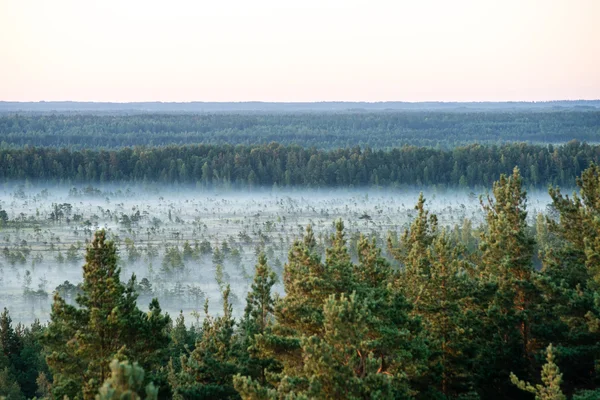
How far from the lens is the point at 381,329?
1756cm

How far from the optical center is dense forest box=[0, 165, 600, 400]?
16.0 m

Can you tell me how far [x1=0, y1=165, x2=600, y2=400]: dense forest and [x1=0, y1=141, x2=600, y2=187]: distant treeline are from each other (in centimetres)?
7364

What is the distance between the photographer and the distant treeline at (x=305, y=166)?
9969cm

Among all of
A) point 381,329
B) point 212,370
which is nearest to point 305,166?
point 212,370

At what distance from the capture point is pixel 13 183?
324 feet

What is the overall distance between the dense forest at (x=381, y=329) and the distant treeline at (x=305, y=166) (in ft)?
242

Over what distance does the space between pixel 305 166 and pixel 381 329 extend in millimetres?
88755

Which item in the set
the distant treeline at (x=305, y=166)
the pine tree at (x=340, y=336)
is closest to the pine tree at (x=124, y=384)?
the pine tree at (x=340, y=336)

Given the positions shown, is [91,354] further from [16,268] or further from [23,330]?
[16,268]

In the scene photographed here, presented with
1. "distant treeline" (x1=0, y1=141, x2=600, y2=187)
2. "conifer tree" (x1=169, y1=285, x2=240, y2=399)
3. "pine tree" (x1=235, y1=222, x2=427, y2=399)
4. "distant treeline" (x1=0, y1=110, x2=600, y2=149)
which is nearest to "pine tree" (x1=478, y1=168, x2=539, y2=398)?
"pine tree" (x1=235, y1=222, x2=427, y2=399)

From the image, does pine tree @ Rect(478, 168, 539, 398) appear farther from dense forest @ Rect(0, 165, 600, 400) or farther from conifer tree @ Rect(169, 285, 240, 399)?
conifer tree @ Rect(169, 285, 240, 399)

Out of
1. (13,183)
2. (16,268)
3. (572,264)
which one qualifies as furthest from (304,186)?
(572,264)

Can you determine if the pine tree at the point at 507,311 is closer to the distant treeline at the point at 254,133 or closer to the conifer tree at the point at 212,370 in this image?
the conifer tree at the point at 212,370

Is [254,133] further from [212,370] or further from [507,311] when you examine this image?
[212,370]
